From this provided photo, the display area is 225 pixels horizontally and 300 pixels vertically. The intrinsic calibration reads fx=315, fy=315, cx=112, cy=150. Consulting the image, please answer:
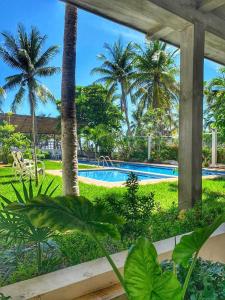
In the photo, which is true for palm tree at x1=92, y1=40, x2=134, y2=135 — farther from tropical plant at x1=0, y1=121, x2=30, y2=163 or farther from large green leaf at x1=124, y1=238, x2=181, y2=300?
large green leaf at x1=124, y1=238, x2=181, y2=300

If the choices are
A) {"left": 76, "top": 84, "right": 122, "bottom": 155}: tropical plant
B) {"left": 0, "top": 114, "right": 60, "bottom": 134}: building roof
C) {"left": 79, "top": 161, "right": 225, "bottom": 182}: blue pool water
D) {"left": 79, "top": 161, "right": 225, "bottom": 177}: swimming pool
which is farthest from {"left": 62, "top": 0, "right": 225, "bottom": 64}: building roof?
{"left": 0, "top": 114, "right": 60, "bottom": 134}: building roof

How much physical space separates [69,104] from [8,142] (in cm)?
1214

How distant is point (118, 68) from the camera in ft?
78.2

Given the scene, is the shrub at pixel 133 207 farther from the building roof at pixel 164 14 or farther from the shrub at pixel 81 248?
the building roof at pixel 164 14

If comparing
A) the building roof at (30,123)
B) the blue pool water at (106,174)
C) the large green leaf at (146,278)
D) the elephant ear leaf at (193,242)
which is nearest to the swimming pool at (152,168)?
the blue pool water at (106,174)

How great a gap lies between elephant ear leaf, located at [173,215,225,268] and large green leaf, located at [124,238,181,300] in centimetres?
16

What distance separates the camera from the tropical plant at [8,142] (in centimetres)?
1585

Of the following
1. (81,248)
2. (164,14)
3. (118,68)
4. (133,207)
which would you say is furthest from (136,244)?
(118,68)

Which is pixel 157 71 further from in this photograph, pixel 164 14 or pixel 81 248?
pixel 81 248

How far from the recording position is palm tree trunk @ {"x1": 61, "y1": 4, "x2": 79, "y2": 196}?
465 centimetres

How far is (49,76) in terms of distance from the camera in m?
21.4

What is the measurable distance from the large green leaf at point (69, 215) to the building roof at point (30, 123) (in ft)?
76.2

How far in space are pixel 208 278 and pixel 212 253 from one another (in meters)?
0.71

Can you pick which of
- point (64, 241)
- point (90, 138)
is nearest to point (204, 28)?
point (64, 241)
